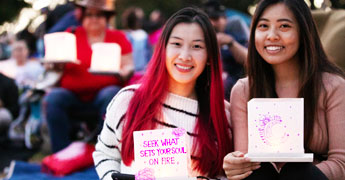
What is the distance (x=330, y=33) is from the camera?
2.90m

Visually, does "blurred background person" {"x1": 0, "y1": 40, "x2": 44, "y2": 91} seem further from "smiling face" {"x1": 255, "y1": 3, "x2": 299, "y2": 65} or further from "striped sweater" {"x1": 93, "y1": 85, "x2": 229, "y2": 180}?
"smiling face" {"x1": 255, "y1": 3, "x2": 299, "y2": 65}

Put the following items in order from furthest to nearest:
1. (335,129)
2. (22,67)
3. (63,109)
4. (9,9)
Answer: (9,9), (22,67), (63,109), (335,129)

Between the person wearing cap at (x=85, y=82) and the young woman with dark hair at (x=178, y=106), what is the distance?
1.59m

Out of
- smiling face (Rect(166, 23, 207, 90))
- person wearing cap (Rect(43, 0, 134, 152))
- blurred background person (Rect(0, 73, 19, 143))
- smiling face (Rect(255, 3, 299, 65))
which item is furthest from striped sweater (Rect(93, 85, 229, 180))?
blurred background person (Rect(0, 73, 19, 143))

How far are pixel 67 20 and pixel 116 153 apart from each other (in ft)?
8.02

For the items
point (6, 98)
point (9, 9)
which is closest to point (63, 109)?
point (6, 98)

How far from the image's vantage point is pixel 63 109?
4121mm

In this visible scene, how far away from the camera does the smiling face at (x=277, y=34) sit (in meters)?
2.17

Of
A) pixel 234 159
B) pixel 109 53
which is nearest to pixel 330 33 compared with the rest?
pixel 234 159

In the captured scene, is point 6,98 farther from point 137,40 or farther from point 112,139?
point 112,139

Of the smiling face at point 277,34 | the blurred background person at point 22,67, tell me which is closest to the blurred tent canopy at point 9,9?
the blurred background person at point 22,67

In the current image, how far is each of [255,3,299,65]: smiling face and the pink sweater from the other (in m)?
0.22

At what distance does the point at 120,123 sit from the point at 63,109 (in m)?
1.90

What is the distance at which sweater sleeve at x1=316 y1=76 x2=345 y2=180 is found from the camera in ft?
6.73
